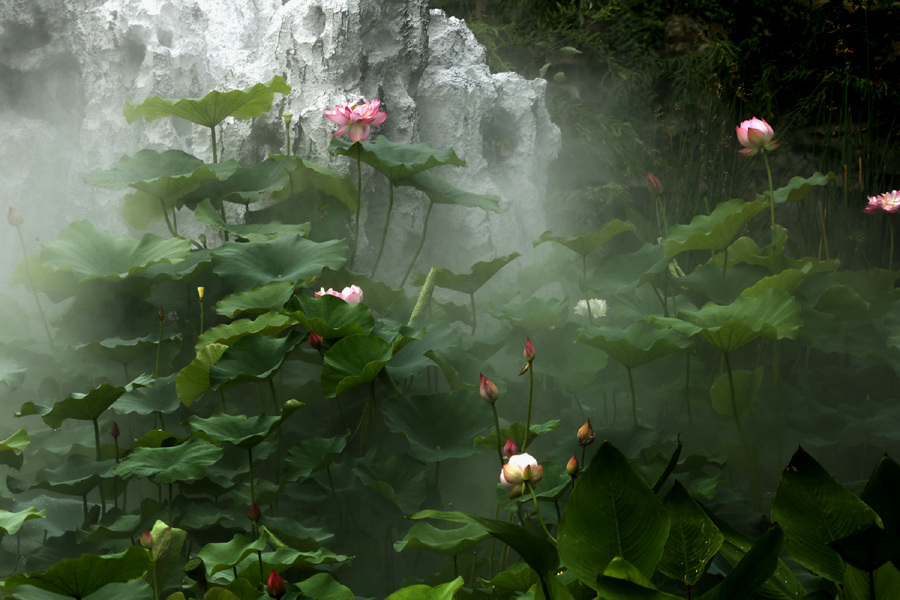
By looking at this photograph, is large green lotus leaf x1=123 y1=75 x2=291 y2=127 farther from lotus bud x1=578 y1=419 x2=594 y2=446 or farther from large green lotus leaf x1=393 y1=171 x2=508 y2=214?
lotus bud x1=578 y1=419 x2=594 y2=446

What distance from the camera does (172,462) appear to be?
95 cm

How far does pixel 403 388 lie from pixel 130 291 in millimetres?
595

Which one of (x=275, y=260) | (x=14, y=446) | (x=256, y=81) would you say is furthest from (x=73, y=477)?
(x=256, y=81)

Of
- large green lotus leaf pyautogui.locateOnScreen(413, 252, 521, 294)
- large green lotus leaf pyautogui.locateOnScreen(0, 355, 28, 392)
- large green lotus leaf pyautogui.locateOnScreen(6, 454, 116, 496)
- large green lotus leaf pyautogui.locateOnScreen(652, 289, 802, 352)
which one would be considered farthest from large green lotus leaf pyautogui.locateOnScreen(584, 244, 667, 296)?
large green lotus leaf pyautogui.locateOnScreen(0, 355, 28, 392)

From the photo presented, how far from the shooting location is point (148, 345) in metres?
1.27

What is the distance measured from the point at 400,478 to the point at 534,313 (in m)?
0.47

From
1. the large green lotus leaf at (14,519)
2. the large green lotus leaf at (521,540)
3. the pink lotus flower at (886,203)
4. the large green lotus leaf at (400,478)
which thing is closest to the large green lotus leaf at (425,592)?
the large green lotus leaf at (521,540)

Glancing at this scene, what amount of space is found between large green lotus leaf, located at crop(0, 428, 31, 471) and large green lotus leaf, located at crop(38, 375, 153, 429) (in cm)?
5

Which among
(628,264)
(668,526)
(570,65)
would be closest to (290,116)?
(628,264)

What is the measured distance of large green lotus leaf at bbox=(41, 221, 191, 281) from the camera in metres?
1.31

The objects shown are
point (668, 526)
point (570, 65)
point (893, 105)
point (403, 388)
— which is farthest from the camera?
point (570, 65)

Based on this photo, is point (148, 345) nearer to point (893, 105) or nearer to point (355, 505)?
point (355, 505)

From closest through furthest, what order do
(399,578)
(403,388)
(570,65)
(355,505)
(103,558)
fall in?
(103,558)
(399,578)
(355,505)
(403,388)
(570,65)

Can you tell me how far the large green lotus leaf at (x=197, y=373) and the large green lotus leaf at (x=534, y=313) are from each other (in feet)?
1.77
